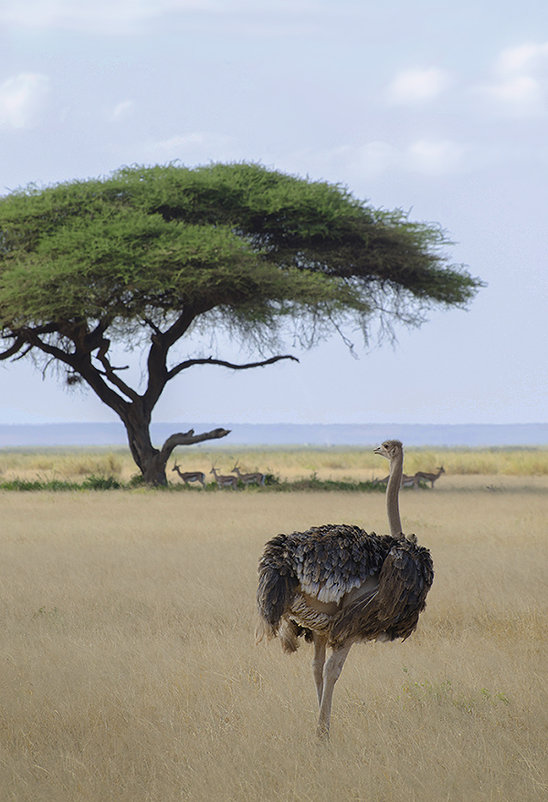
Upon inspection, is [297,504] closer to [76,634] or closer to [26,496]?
[26,496]

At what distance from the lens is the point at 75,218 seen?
26641 millimetres

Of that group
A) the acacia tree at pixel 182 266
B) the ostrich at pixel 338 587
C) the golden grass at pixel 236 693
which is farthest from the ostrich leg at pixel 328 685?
the acacia tree at pixel 182 266

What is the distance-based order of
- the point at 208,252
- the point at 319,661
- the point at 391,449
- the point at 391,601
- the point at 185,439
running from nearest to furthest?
the point at 391,601 < the point at 319,661 < the point at 391,449 < the point at 208,252 < the point at 185,439

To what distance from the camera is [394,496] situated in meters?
6.01

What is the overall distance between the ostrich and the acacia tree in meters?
18.5

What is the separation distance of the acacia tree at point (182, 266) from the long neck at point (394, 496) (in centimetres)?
1783

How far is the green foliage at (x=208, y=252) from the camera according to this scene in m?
24.4

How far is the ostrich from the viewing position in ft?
17.5

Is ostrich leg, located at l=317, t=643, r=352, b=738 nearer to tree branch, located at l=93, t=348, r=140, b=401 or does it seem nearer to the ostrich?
the ostrich

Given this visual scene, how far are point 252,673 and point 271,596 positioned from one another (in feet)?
5.81

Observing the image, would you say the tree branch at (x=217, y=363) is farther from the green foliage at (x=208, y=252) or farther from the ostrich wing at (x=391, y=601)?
the ostrich wing at (x=391, y=601)

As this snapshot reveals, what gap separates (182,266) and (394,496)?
19.0 m

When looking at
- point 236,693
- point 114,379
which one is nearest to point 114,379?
point 114,379

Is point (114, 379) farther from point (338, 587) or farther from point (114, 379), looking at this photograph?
point (338, 587)
